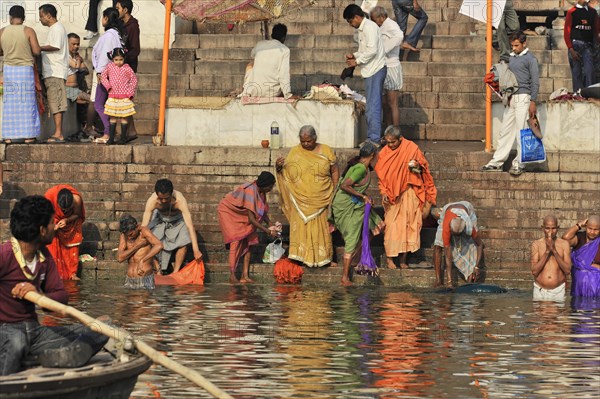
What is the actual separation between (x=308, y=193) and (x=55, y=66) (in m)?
4.12

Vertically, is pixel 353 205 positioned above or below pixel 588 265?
above

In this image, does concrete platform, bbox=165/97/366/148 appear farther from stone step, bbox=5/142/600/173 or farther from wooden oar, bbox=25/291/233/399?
wooden oar, bbox=25/291/233/399

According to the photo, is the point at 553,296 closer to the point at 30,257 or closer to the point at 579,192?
the point at 579,192

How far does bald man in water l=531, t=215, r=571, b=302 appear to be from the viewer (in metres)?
16.0

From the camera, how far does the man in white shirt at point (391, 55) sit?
64.8ft

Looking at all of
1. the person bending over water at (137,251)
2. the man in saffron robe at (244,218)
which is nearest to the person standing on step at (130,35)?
the man in saffron robe at (244,218)

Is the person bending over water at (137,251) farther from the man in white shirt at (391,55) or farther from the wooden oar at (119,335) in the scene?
the wooden oar at (119,335)

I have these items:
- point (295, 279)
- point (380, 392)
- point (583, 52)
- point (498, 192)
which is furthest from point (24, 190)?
point (380, 392)

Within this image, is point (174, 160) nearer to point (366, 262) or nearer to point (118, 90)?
point (118, 90)

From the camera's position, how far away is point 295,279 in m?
17.3

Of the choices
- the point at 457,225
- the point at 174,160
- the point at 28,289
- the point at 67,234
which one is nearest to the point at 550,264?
the point at 457,225

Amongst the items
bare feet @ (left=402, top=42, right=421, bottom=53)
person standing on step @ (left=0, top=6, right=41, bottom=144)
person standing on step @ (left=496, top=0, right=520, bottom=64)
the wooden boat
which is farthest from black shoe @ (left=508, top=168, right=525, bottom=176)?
the wooden boat

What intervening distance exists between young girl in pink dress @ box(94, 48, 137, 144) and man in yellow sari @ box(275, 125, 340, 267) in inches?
103

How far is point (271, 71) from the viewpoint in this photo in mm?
19359
